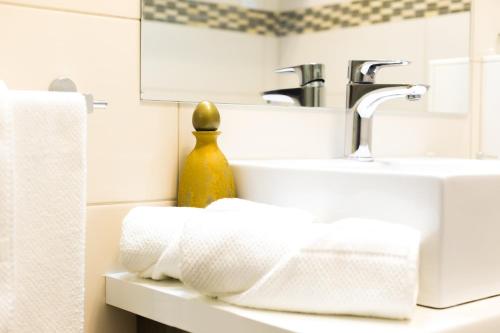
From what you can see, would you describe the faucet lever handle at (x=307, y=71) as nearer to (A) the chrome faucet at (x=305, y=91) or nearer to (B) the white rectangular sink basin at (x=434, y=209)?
(A) the chrome faucet at (x=305, y=91)

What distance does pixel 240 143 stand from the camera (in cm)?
139

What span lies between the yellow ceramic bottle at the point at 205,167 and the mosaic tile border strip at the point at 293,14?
197 mm

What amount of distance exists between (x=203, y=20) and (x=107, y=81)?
25 cm

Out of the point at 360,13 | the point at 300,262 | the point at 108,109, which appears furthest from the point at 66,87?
the point at 360,13

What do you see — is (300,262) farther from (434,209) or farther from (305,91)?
(305,91)

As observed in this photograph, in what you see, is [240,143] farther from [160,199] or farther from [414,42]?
[414,42]

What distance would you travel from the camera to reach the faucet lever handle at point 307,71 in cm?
146

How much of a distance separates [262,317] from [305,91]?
25.8 inches

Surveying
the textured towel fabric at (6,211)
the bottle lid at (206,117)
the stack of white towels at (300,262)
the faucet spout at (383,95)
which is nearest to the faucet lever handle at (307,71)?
the faucet spout at (383,95)

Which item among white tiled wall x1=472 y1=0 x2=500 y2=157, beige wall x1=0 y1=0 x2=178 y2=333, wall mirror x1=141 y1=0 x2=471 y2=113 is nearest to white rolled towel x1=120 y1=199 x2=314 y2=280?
beige wall x1=0 y1=0 x2=178 y2=333

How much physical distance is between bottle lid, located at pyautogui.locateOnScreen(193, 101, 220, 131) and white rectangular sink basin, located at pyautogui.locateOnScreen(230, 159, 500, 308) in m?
0.16

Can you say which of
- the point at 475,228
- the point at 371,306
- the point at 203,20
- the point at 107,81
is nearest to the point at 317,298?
the point at 371,306

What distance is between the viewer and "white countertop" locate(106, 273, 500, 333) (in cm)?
90

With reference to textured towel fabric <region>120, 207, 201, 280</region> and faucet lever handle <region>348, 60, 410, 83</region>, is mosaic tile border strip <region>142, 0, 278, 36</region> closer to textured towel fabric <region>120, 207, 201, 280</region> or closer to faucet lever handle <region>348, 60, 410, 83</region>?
faucet lever handle <region>348, 60, 410, 83</region>
